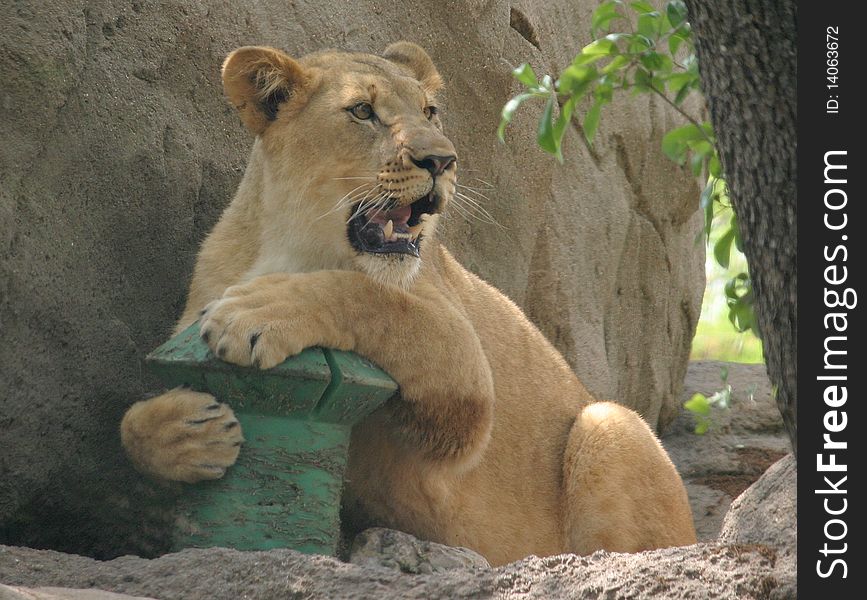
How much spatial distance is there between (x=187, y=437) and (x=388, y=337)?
76cm

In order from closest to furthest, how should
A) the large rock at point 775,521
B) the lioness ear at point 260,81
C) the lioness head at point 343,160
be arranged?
the large rock at point 775,521 → the lioness head at point 343,160 → the lioness ear at point 260,81

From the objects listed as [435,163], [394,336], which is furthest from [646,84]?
[394,336]

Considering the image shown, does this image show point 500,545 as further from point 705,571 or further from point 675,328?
point 675,328

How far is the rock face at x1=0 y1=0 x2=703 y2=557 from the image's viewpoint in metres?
4.34

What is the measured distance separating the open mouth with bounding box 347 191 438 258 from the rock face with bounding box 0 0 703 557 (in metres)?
1.01

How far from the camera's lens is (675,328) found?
28.7 feet

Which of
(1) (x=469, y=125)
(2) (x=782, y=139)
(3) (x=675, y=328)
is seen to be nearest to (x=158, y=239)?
(1) (x=469, y=125)

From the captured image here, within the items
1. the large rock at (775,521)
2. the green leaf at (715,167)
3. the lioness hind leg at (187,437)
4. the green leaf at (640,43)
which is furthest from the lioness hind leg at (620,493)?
the lioness hind leg at (187,437)

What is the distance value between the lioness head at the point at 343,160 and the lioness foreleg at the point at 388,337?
17cm

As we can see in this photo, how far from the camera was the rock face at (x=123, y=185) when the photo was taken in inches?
171

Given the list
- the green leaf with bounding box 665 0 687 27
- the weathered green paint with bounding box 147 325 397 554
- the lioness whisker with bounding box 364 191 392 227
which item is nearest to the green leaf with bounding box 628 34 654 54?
the green leaf with bounding box 665 0 687 27

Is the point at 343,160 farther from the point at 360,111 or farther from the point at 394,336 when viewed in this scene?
the point at 394,336

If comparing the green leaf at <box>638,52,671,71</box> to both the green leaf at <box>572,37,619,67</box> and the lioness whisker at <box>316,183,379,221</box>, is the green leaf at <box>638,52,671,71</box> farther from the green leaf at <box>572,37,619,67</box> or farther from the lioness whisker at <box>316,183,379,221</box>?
the lioness whisker at <box>316,183,379,221</box>

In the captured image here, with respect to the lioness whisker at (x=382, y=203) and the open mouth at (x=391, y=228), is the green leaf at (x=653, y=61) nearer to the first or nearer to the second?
the open mouth at (x=391, y=228)
